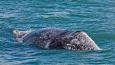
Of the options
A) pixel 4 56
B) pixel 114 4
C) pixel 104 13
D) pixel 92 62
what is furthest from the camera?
pixel 114 4

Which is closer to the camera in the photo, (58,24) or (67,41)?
(67,41)

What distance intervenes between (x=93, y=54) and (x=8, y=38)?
441 cm

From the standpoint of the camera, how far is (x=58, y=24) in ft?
70.6

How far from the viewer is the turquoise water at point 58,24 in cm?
1530

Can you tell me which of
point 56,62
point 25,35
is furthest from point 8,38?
point 56,62

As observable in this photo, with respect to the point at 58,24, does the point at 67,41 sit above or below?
below

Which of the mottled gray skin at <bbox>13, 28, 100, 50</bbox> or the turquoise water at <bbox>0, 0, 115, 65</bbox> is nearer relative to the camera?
the turquoise water at <bbox>0, 0, 115, 65</bbox>

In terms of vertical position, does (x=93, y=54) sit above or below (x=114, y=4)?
below

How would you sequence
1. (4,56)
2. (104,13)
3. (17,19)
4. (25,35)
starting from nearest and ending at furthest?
(4,56)
(25,35)
(17,19)
(104,13)

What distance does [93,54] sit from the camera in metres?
15.7

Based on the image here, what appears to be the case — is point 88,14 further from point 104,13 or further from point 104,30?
point 104,30

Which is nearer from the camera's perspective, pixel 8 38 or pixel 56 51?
pixel 56 51

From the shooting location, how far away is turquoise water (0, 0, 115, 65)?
15297 mm

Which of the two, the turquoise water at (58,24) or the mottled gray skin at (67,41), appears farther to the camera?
the mottled gray skin at (67,41)
